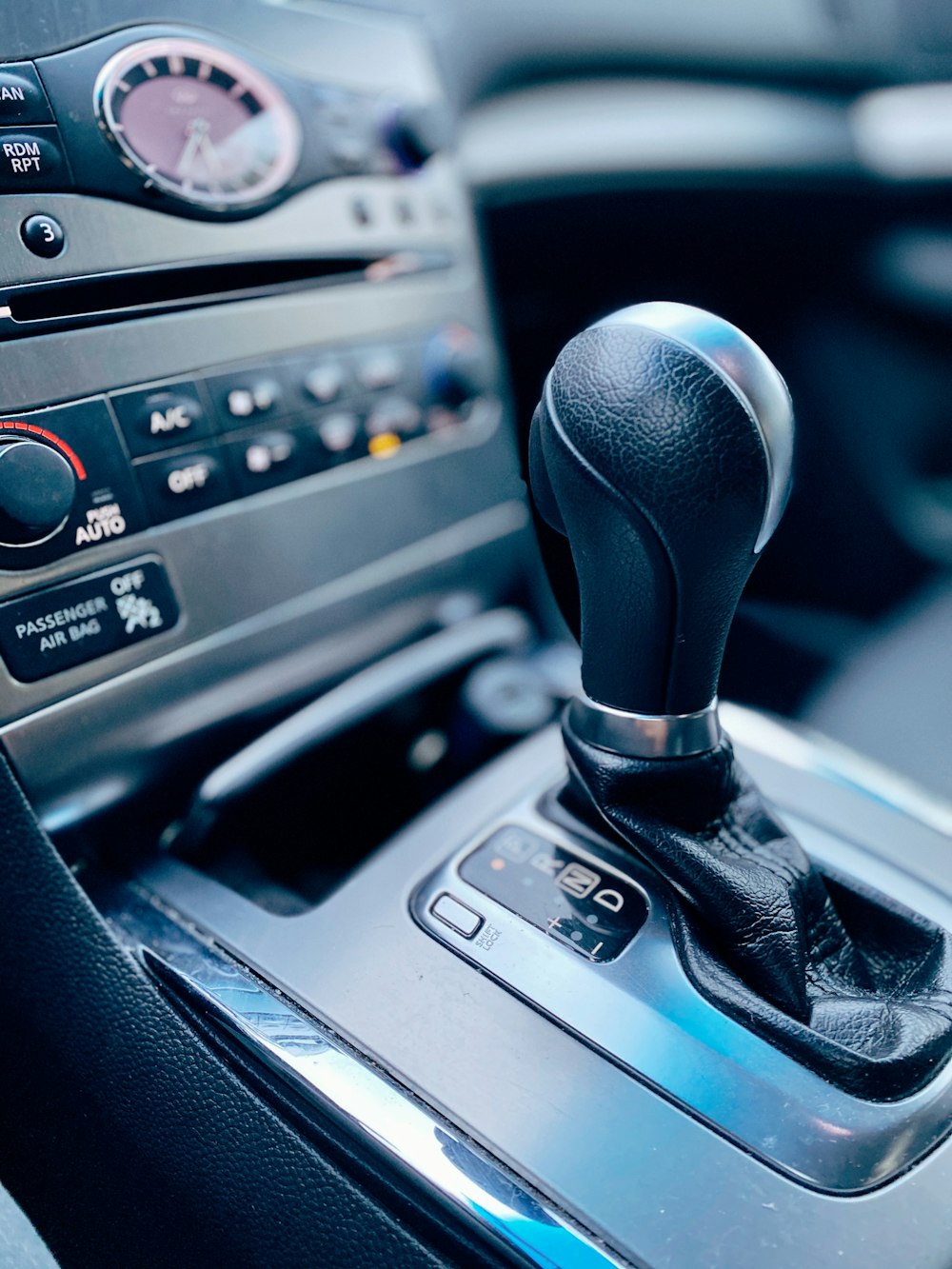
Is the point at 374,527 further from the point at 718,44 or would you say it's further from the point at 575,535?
the point at 718,44

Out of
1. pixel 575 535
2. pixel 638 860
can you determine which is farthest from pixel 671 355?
pixel 638 860

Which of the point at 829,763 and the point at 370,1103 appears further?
the point at 829,763

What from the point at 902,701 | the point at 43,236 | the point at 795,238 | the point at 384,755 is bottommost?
the point at 902,701

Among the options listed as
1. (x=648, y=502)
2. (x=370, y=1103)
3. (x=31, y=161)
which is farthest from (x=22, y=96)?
(x=370, y=1103)

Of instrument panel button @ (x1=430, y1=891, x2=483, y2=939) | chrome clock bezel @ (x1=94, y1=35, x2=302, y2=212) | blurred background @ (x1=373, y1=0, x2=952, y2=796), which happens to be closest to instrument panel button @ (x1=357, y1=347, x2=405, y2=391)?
chrome clock bezel @ (x1=94, y1=35, x2=302, y2=212)

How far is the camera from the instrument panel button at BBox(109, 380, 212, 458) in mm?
527

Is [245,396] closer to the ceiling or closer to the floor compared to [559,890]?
closer to the ceiling

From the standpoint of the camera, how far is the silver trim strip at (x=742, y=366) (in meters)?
0.37

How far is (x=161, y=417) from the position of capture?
540 millimetres

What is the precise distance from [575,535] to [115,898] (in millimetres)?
307

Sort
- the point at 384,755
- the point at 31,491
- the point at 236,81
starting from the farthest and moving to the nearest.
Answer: the point at 384,755, the point at 236,81, the point at 31,491

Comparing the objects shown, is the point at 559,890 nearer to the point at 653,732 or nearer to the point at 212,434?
the point at 653,732

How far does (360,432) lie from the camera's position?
0.65m

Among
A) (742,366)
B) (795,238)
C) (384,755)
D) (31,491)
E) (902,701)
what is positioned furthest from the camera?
(795,238)
